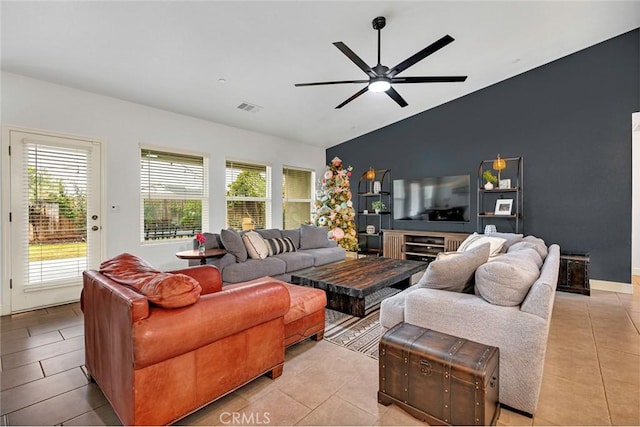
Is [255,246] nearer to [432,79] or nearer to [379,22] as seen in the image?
[432,79]

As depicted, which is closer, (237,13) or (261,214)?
(237,13)

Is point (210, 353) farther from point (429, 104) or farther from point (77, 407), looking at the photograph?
point (429, 104)

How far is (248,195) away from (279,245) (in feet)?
5.44

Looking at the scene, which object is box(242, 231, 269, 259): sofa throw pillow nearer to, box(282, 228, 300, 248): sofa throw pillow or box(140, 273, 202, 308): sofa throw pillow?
box(282, 228, 300, 248): sofa throw pillow

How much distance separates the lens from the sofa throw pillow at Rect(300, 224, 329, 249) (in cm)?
527

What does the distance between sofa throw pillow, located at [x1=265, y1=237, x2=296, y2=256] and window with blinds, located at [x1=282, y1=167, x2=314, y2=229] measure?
1750 millimetres

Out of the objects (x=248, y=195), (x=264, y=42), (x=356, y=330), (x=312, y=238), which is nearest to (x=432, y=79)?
(x=264, y=42)

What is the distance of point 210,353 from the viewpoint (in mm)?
1702

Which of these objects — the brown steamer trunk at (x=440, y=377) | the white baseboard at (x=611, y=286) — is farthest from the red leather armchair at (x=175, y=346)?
the white baseboard at (x=611, y=286)

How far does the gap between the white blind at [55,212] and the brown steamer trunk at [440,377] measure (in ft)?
13.1

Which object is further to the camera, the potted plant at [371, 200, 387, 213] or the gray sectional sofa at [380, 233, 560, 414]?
the potted plant at [371, 200, 387, 213]

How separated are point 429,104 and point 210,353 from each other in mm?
5657

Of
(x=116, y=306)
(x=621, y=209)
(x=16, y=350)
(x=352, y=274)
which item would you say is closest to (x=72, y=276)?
(x=16, y=350)

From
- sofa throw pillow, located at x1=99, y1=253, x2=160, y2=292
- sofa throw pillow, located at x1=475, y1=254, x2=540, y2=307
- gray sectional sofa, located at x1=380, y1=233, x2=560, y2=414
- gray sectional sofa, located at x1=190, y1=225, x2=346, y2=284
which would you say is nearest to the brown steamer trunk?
gray sectional sofa, located at x1=380, y1=233, x2=560, y2=414
